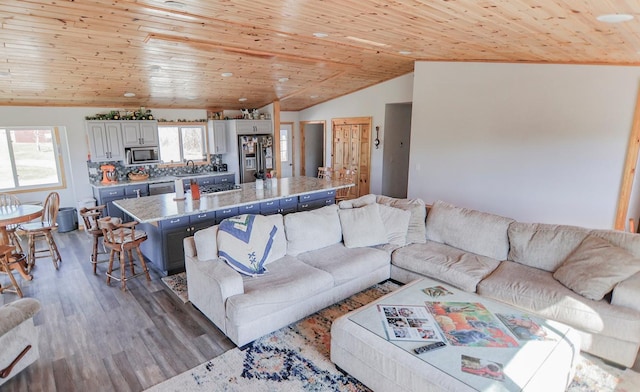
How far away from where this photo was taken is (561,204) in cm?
473

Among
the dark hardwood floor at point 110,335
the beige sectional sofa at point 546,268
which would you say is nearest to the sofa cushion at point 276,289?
the dark hardwood floor at point 110,335

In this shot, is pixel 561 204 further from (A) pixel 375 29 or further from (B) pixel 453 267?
(A) pixel 375 29

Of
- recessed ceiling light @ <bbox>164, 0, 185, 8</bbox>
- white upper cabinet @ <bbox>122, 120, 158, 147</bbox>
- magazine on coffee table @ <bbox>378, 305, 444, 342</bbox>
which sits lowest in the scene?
magazine on coffee table @ <bbox>378, 305, 444, 342</bbox>

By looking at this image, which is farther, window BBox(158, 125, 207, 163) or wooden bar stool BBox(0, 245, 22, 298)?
window BBox(158, 125, 207, 163)

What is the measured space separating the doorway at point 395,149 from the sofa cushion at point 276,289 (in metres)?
4.83

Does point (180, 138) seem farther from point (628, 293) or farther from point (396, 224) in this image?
point (628, 293)

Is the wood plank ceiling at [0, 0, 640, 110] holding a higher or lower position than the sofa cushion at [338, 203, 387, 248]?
higher

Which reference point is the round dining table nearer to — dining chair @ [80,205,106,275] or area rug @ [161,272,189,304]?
dining chair @ [80,205,106,275]

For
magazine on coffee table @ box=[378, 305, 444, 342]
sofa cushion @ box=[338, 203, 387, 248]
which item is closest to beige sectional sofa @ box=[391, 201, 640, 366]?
sofa cushion @ box=[338, 203, 387, 248]

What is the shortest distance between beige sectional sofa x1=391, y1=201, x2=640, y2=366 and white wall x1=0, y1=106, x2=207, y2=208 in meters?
6.06

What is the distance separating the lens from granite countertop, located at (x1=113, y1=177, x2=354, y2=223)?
411cm

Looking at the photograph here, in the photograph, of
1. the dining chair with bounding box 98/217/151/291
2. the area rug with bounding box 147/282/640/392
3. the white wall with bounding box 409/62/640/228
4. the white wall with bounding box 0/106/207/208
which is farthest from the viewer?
the white wall with bounding box 0/106/207/208

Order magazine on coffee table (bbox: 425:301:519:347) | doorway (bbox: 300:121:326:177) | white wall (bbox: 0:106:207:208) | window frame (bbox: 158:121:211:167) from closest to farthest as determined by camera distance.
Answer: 1. magazine on coffee table (bbox: 425:301:519:347)
2. white wall (bbox: 0:106:207:208)
3. window frame (bbox: 158:121:211:167)
4. doorway (bbox: 300:121:326:177)

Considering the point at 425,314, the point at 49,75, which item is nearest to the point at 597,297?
the point at 425,314
